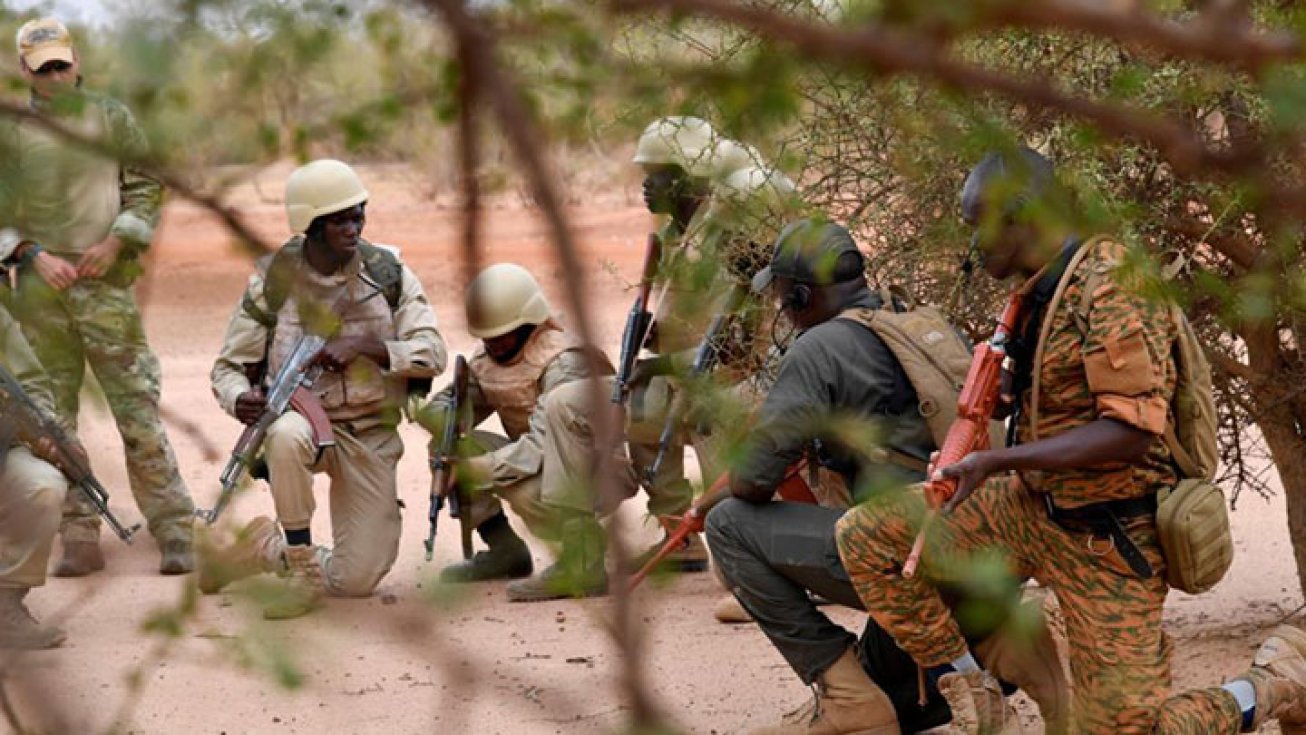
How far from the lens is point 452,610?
2703mm

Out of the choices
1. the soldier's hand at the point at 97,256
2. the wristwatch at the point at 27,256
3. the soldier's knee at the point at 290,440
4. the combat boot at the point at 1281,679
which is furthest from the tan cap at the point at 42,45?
the combat boot at the point at 1281,679

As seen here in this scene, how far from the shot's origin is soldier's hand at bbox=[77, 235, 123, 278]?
24.0 feet

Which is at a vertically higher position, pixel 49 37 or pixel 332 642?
pixel 49 37

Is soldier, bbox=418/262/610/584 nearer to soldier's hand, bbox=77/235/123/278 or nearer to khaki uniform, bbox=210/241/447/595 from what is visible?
khaki uniform, bbox=210/241/447/595

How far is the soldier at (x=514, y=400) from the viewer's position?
Answer: 7.86 m

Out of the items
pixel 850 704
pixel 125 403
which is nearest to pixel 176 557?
pixel 125 403

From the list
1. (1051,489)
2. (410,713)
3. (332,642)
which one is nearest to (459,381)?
(332,642)

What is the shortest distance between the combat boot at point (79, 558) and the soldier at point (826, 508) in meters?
3.54

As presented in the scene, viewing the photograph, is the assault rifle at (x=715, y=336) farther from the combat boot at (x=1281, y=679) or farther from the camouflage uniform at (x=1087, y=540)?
the combat boot at (x=1281, y=679)

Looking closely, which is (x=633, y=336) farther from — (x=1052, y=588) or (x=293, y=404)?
(x=1052, y=588)

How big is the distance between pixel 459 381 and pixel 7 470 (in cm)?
170

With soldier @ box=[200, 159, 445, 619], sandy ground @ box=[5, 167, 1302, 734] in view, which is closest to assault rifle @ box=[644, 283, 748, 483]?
sandy ground @ box=[5, 167, 1302, 734]

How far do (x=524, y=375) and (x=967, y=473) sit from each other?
143 inches

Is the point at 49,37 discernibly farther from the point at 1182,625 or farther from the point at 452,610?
the point at 452,610
